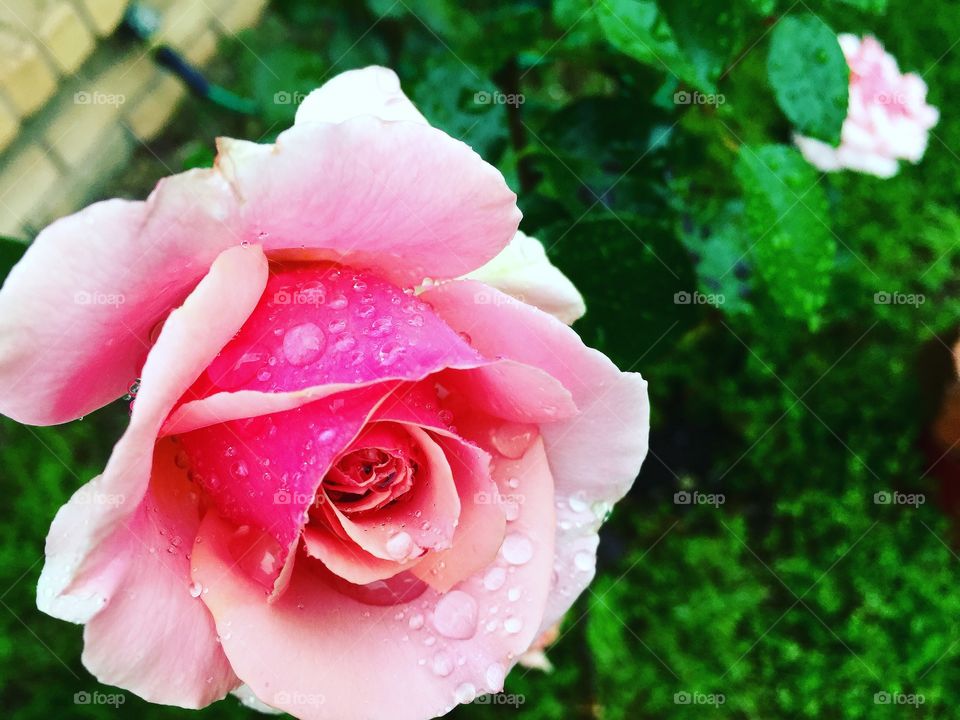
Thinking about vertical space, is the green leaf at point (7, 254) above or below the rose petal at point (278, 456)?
above

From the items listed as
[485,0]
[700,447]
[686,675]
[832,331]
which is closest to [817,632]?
[686,675]

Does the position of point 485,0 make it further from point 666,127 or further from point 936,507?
point 936,507

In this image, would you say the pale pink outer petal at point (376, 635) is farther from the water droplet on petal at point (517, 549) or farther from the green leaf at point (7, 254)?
the green leaf at point (7, 254)

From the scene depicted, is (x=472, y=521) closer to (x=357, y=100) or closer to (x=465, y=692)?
(x=465, y=692)

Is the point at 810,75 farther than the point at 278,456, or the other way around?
the point at 810,75

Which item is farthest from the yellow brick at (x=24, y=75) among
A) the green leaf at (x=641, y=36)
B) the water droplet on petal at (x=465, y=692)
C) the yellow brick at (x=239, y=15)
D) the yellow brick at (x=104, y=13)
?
the water droplet on petal at (x=465, y=692)

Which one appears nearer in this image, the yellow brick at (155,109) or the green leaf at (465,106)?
the green leaf at (465,106)

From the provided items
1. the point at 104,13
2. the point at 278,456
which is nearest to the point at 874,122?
the point at 278,456
